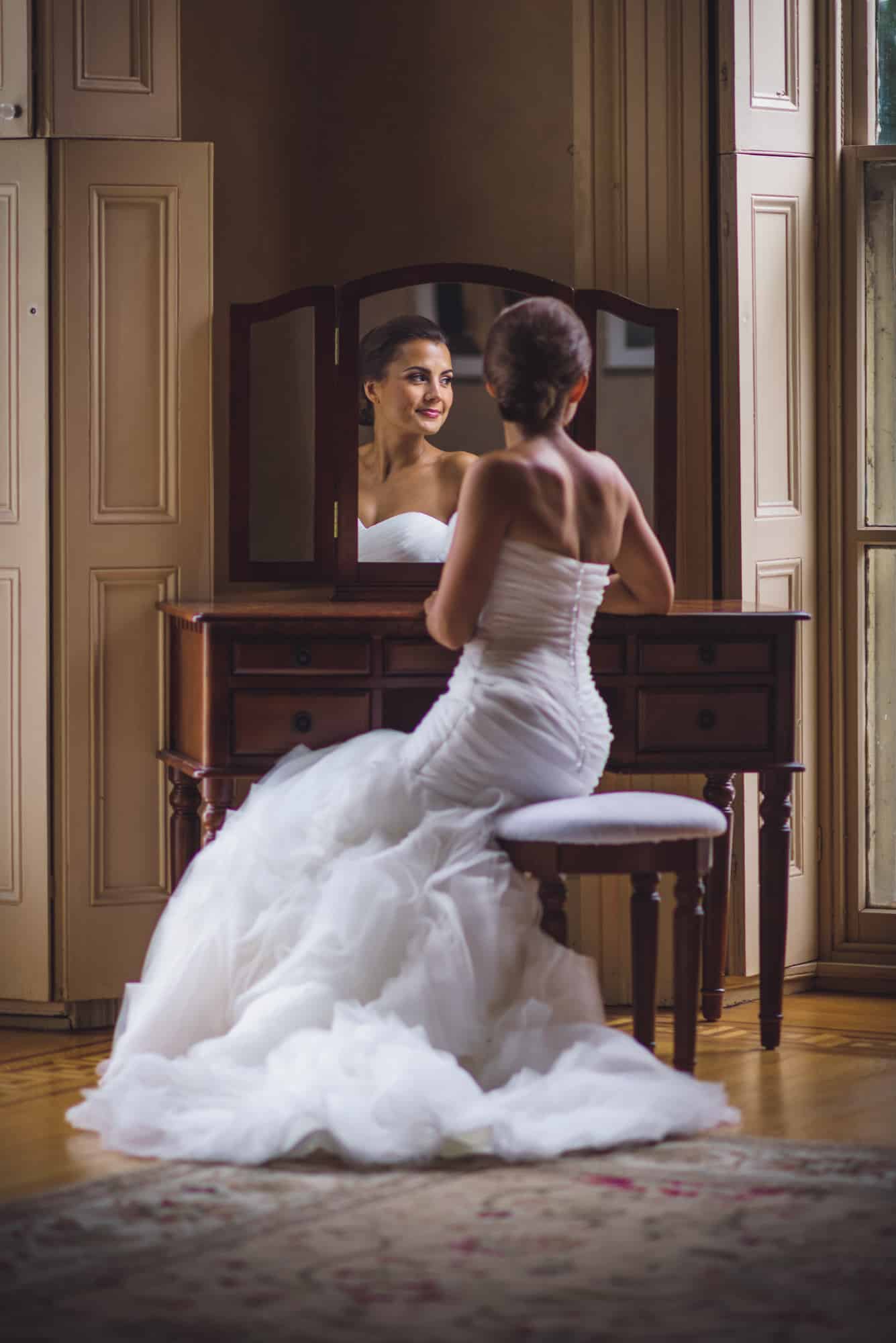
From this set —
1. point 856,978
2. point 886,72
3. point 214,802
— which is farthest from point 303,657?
point 886,72

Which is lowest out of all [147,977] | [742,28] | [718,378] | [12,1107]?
[12,1107]

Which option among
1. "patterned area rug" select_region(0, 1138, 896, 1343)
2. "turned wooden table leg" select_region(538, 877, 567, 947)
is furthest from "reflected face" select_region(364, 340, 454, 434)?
"patterned area rug" select_region(0, 1138, 896, 1343)

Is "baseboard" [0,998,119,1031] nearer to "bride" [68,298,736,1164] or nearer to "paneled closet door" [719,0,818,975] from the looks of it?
"bride" [68,298,736,1164]

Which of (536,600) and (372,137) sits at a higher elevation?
(372,137)

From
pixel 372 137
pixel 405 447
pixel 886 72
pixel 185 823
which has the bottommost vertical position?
pixel 185 823

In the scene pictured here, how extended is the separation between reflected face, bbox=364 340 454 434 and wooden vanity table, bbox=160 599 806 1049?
462mm

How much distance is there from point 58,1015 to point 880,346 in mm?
2580

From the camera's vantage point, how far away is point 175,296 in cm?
430

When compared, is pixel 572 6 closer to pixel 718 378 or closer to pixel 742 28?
pixel 742 28

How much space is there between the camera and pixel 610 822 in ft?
11.1

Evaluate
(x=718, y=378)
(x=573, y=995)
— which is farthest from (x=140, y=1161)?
(x=718, y=378)

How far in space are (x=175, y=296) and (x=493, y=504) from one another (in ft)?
4.00

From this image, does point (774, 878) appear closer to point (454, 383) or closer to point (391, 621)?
point (391, 621)

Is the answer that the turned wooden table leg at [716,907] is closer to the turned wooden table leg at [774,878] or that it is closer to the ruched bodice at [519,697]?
the turned wooden table leg at [774,878]
